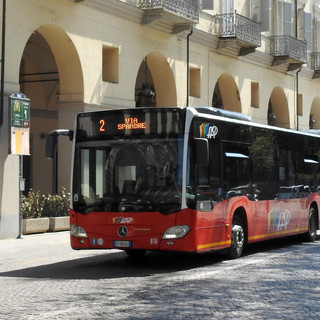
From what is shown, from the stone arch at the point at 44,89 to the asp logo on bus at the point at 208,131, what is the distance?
10.1 m

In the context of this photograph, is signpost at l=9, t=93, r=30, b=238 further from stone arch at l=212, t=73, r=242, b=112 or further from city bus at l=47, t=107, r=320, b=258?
stone arch at l=212, t=73, r=242, b=112

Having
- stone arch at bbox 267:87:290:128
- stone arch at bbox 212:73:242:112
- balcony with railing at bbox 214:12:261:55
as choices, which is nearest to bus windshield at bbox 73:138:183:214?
balcony with railing at bbox 214:12:261:55

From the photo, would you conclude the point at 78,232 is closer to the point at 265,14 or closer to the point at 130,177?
the point at 130,177

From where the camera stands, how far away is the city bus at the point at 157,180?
13.8 metres

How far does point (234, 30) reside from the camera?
31641 millimetres

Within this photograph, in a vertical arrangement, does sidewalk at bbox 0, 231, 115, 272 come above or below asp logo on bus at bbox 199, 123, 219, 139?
below

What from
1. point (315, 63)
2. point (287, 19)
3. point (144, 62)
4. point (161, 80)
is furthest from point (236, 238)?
point (315, 63)

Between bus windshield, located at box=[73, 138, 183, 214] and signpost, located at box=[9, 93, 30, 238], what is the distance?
7016mm

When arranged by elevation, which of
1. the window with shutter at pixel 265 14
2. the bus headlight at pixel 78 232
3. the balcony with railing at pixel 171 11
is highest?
the window with shutter at pixel 265 14

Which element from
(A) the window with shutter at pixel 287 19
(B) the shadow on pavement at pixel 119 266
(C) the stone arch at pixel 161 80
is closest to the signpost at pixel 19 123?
(B) the shadow on pavement at pixel 119 266

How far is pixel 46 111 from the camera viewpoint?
3095 cm

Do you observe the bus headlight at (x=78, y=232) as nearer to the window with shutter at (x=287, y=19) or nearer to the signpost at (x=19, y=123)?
the signpost at (x=19, y=123)

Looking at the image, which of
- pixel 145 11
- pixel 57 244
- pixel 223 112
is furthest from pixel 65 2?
pixel 223 112

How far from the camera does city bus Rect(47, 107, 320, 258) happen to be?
13828mm
